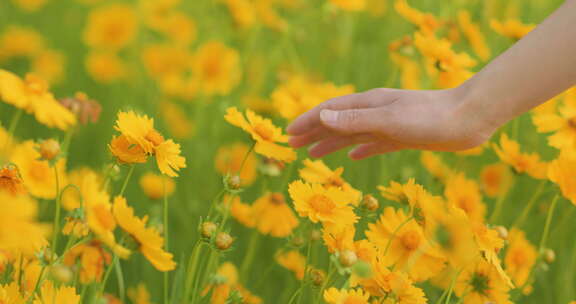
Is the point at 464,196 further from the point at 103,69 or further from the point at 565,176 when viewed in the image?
the point at 103,69

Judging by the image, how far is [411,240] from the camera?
2.64 feet

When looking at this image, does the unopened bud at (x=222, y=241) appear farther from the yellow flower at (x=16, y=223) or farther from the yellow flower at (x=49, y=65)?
the yellow flower at (x=49, y=65)

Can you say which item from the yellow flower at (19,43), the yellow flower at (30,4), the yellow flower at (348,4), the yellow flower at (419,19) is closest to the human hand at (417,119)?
the yellow flower at (419,19)

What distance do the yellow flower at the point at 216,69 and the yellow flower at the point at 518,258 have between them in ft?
3.17

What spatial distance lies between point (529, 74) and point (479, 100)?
0.06m

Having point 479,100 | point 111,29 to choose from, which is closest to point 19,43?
point 111,29

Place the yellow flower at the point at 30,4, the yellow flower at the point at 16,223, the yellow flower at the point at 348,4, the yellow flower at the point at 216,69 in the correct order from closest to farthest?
the yellow flower at the point at 16,223
the yellow flower at the point at 348,4
the yellow flower at the point at 216,69
the yellow flower at the point at 30,4

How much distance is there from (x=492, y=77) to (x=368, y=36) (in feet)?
5.22

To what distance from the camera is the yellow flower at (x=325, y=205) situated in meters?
0.77

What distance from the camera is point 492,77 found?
0.75m

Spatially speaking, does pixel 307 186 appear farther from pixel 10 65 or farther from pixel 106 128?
pixel 10 65

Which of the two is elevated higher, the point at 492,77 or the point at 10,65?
the point at 492,77

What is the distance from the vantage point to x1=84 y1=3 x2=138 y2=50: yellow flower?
6.64 feet

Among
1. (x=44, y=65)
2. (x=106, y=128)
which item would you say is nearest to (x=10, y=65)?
(x=44, y=65)
